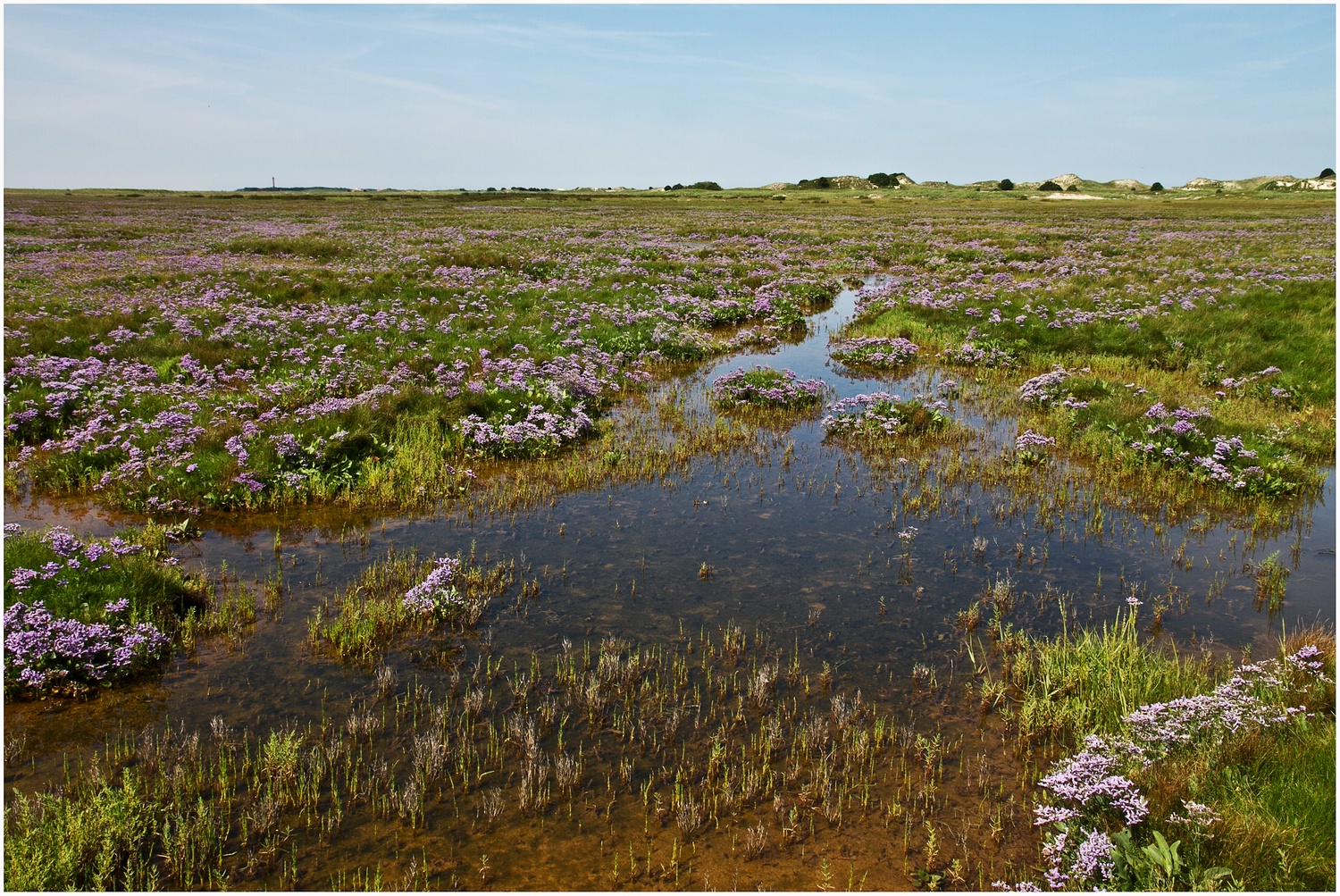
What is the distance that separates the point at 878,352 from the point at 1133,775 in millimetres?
16296

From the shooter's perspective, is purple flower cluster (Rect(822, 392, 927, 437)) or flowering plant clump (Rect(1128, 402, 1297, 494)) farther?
purple flower cluster (Rect(822, 392, 927, 437))

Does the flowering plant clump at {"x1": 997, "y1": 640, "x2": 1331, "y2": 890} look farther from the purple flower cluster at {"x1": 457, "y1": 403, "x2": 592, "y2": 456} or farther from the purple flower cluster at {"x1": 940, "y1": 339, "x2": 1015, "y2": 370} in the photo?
the purple flower cluster at {"x1": 940, "y1": 339, "x2": 1015, "y2": 370}

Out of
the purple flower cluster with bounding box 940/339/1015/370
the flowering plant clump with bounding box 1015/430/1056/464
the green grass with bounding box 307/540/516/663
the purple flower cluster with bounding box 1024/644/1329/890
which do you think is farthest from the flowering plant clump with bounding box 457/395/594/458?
the purple flower cluster with bounding box 940/339/1015/370

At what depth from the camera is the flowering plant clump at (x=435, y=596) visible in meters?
8.41

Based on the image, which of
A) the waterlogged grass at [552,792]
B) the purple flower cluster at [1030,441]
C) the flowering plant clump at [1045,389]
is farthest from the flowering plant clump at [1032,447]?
the waterlogged grass at [552,792]

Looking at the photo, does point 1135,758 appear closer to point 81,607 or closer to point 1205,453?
point 1205,453

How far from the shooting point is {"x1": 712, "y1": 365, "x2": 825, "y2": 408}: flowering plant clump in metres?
17.0

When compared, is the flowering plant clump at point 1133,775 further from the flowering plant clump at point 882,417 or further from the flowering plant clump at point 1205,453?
the flowering plant clump at point 882,417

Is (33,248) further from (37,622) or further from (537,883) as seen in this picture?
(537,883)

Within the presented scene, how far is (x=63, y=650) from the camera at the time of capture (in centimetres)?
704

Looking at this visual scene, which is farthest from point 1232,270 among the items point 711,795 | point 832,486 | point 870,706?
point 711,795

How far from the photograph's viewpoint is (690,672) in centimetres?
754

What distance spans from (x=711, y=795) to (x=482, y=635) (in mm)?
3319

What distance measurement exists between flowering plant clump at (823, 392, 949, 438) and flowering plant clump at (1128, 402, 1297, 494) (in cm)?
363
